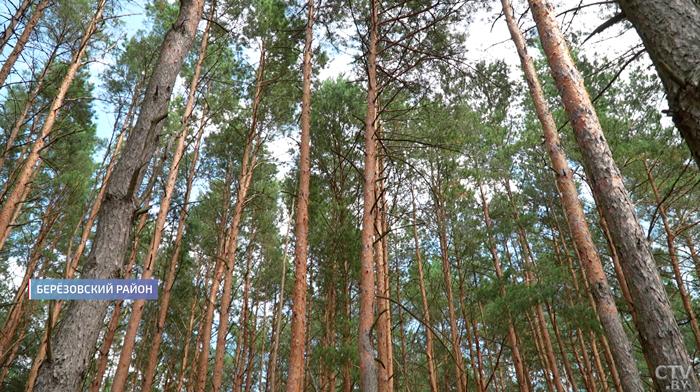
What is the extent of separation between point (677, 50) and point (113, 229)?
2.61m

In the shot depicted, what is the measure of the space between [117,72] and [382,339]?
10.6m

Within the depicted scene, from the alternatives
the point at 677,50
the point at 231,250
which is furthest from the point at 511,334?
the point at 677,50

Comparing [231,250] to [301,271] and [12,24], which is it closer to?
[301,271]

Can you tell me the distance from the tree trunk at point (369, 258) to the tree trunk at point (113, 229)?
2.58 metres

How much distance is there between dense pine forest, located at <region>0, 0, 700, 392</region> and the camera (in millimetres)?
2221

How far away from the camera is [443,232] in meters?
9.57

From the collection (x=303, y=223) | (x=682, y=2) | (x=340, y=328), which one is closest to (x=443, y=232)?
(x=340, y=328)

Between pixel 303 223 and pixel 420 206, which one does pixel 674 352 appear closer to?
pixel 303 223

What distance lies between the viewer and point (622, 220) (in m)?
3.51

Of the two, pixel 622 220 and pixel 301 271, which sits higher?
pixel 301 271

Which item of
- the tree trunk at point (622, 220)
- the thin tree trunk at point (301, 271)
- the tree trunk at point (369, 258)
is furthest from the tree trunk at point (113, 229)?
the tree trunk at point (622, 220)

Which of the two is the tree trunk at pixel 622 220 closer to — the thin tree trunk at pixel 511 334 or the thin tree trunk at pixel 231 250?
the thin tree trunk at pixel 511 334

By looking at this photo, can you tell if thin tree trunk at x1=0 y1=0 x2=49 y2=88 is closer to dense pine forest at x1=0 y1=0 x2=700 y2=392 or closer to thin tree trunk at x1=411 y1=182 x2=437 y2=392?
dense pine forest at x1=0 y1=0 x2=700 y2=392

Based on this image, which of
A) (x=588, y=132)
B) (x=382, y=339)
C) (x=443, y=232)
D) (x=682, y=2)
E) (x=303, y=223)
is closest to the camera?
(x=682, y=2)
